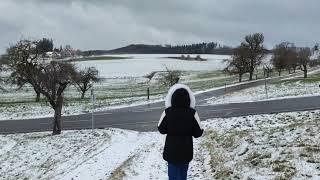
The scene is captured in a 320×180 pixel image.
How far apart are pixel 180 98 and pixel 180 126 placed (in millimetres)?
386

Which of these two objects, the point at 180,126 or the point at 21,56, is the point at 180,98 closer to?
the point at 180,126

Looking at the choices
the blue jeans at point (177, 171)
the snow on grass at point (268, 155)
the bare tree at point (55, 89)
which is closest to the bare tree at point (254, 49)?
the bare tree at point (55, 89)

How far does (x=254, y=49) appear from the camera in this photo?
85312 mm

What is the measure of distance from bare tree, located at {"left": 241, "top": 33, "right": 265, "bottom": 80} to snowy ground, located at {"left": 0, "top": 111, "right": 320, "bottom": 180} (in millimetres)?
60183

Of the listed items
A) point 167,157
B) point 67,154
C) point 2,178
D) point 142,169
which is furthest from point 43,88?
point 167,157

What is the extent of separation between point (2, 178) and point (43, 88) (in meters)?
11.3

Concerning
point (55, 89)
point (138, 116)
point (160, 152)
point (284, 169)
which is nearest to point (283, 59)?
point (138, 116)

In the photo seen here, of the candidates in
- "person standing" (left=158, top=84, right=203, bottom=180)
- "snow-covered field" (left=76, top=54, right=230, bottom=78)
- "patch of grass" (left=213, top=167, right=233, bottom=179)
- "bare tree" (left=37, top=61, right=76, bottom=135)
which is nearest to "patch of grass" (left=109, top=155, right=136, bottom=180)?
"patch of grass" (left=213, top=167, right=233, bottom=179)

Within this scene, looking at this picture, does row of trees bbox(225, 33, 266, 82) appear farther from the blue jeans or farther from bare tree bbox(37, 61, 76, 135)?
the blue jeans

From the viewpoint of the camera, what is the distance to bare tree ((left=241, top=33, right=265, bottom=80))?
83750 millimetres

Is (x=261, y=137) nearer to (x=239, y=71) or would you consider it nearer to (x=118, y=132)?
(x=118, y=132)

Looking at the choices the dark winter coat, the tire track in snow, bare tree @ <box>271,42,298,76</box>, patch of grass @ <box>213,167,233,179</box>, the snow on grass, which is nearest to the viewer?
the dark winter coat

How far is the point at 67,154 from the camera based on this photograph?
20.9 m

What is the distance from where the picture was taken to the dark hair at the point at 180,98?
7.21m
